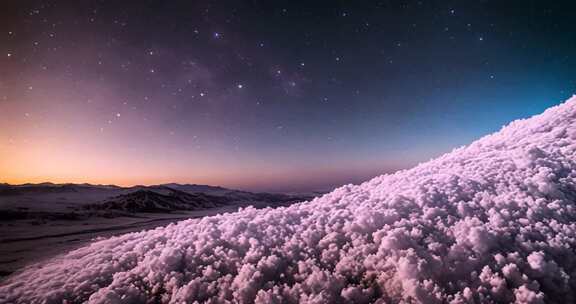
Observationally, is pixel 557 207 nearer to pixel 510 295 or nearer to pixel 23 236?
pixel 510 295

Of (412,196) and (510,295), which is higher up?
(412,196)

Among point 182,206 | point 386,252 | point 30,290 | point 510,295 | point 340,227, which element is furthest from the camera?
point 182,206

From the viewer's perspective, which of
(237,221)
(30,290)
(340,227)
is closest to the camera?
(30,290)

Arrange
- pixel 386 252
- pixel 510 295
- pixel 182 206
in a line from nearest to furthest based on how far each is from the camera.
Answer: pixel 510 295 < pixel 386 252 < pixel 182 206

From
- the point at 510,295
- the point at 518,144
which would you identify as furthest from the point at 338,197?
the point at 518,144

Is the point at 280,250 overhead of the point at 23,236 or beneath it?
overhead

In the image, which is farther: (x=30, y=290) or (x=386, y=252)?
(x=30, y=290)

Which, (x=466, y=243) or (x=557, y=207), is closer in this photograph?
(x=466, y=243)

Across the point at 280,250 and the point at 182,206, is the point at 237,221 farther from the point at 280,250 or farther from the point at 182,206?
the point at 182,206

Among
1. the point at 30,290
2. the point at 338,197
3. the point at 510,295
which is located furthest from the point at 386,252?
the point at 30,290
